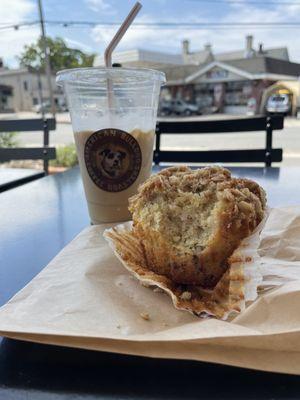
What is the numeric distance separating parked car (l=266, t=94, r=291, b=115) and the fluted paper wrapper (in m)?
21.0

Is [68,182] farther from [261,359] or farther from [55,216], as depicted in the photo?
[261,359]

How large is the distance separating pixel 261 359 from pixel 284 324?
0.24ft

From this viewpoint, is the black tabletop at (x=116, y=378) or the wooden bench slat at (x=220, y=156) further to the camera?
the wooden bench slat at (x=220, y=156)

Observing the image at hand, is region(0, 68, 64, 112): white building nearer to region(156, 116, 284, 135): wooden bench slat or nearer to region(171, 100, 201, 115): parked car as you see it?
region(171, 100, 201, 115): parked car

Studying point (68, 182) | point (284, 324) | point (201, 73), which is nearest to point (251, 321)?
point (284, 324)

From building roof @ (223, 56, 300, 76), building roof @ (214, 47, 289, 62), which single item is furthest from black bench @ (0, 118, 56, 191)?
building roof @ (214, 47, 289, 62)

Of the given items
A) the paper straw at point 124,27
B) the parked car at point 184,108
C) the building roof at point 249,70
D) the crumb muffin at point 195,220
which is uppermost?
the building roof at point 249,70

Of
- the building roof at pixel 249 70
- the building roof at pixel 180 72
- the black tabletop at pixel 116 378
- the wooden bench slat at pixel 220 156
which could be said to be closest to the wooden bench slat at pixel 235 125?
the wooden bench slat at pixel 220 156

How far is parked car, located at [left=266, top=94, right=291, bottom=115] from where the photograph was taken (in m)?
20.3

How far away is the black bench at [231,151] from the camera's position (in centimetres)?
213

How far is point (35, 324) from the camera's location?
21.7 inches

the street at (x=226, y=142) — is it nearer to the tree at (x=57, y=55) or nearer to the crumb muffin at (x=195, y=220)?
the crumb muffin at (x=195, y=220)

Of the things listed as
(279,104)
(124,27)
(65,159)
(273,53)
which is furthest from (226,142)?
(273,53)

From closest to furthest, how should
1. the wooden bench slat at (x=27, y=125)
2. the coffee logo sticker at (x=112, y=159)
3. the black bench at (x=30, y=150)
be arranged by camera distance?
the coffee logo sticker at (x=112, y=159), the black bench at (x=30, y=150), the wooden bench slat at (x=27, y=125)
